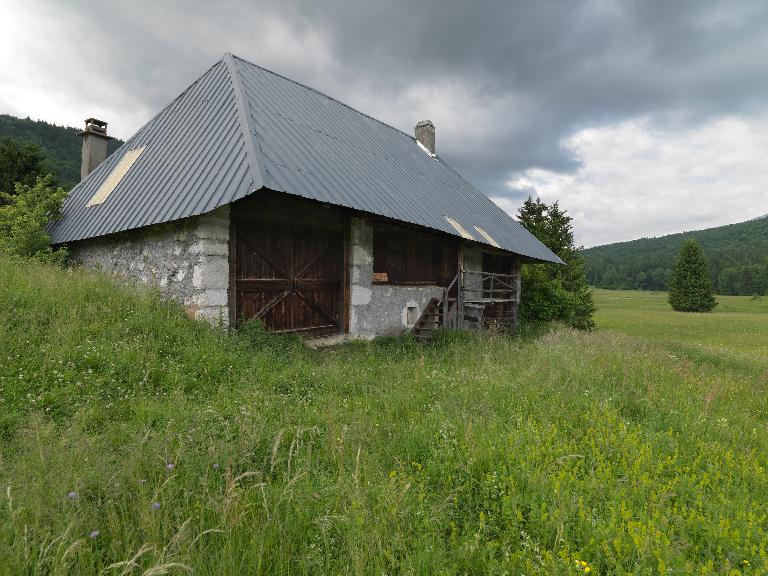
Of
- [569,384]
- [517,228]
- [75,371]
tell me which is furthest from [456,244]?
[75,371]

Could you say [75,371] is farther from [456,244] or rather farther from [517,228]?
[517,228]

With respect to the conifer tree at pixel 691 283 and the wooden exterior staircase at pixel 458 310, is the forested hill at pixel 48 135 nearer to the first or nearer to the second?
the wooden exterior staircase at pixel 458 310

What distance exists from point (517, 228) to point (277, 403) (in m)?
13.6

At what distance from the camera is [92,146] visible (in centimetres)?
1448

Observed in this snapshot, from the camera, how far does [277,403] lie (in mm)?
4270

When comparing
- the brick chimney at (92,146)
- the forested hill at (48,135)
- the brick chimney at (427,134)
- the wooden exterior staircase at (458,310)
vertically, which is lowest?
the wooden exterior staircase at (458,310)

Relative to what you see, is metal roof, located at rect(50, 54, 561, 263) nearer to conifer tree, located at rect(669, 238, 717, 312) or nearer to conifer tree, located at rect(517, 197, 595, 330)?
conifer tree, located at rect(517, 197, 595, 330)

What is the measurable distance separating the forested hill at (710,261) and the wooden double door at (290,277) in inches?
1291

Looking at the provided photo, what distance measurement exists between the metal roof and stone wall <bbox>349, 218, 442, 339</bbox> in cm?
108

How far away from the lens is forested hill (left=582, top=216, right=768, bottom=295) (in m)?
72.7

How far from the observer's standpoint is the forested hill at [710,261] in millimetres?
72688

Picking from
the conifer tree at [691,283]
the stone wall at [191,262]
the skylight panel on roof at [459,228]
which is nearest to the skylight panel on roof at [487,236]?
the skylight panel on roof at [459,228]

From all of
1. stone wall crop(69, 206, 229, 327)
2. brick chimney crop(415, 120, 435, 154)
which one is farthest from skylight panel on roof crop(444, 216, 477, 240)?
brick chimney crop(415, 120, 435, 154)

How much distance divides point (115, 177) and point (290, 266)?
6.21 meters
